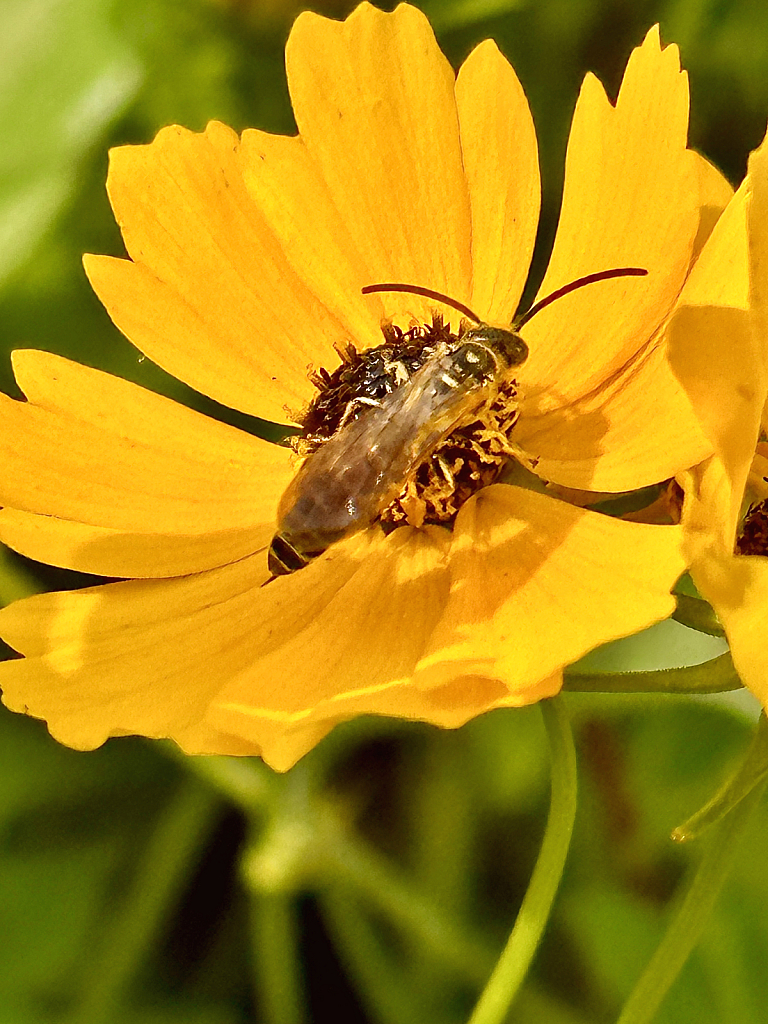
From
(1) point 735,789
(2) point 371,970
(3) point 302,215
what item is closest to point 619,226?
(3) point 302,215

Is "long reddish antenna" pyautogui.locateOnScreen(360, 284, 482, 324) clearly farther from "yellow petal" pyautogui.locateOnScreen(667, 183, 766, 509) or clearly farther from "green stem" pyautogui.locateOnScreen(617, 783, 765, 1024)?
"green stem" pyautogui.locateOnScreen(617, 783, 765, 1024)

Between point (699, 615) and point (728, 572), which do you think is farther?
point (699, 615)

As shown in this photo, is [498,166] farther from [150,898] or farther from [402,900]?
[150,898]

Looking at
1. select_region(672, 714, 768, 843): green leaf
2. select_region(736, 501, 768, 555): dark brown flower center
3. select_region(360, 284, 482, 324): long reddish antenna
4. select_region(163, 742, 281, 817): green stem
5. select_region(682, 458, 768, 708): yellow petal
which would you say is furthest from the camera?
select_region(163, 742, 281, 817): green stem

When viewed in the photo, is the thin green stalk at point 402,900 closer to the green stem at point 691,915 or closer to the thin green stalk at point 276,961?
the thin green stalk at point 276,961

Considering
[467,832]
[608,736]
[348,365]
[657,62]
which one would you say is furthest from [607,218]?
[467,832]

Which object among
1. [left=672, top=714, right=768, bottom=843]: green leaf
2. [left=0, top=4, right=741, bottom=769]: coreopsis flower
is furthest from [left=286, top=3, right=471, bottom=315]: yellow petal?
[left=672, top=714, right=768, bottom=843]: green leaf

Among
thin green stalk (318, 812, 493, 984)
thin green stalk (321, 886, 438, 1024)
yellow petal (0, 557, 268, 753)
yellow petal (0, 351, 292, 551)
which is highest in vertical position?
yellow petal (0, 351, 292, 551)

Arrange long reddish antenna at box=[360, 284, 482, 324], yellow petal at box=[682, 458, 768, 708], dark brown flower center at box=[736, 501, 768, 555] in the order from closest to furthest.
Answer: yellow petal at box=[682, 458, 768, 708] → dark brown flower center at box=[736, 501, 768, 555] → long reddish antenna at box=[360, 284, 482, 324]
